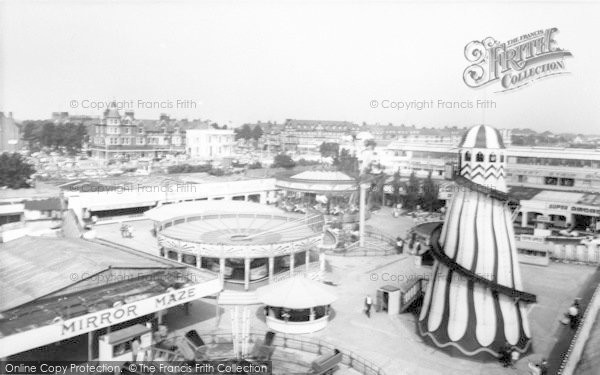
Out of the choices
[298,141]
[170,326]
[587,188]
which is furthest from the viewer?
[298,141]

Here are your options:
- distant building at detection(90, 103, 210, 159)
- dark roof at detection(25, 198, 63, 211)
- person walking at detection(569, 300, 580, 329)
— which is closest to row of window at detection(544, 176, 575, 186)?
person walking at detection(569, 300, 580, 329)

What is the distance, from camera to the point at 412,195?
60.5m

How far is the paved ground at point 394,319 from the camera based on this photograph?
19.4m

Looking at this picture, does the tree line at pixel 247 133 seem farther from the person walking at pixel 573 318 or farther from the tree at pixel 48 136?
the person walking at pixel 573 318

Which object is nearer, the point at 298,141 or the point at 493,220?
the point at 493,220

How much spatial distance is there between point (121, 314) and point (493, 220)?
1381 centimetres

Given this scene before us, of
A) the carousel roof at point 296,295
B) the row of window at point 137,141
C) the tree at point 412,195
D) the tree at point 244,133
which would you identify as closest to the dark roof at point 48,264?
the carousel roof at point 296,295

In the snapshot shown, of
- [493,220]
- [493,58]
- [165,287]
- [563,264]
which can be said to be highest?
[493,58]

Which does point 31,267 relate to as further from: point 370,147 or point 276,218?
point 370,147

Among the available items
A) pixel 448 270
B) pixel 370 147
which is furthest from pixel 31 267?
pixel 370 147

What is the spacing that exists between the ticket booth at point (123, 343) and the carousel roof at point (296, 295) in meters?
5.87

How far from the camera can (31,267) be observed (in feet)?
72.6

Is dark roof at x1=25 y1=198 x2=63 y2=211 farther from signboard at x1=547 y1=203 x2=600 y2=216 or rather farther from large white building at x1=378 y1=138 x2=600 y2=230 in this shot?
signboard at x1=547 y1=203 x2=600 y2=216

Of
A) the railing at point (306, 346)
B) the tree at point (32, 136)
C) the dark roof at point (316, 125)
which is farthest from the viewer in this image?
the dark roof at point (316, 125)
